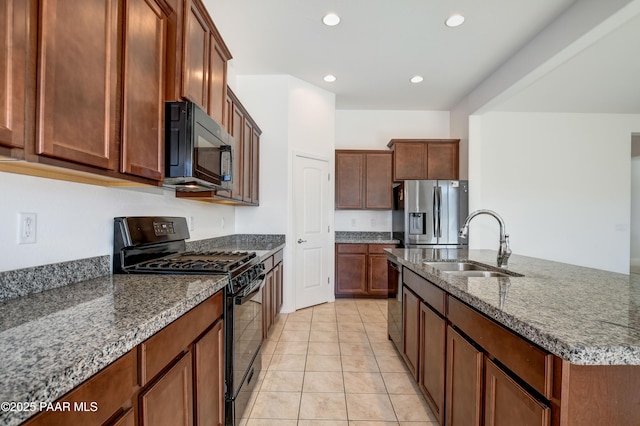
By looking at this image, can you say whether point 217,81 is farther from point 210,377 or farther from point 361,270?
point 361,270

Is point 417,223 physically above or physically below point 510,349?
above

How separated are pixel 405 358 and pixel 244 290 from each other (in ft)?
4.46

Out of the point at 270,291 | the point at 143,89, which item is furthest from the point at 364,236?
the point at 143,89

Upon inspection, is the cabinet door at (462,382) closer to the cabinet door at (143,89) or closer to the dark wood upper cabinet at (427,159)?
the cabinet door at (143,89)

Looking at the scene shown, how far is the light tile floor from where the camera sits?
175 cm

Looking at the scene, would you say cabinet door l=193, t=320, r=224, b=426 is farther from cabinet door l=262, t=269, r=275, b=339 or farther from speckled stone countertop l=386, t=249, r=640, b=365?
speckled stone countertop l=386, t=249, r=640, b=365

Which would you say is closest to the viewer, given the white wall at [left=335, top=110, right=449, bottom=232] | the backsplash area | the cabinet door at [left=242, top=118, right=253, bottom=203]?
the backsplash area

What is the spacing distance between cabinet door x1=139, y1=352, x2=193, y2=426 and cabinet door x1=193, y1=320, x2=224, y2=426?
6 centimetres

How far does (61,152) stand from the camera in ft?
2.92

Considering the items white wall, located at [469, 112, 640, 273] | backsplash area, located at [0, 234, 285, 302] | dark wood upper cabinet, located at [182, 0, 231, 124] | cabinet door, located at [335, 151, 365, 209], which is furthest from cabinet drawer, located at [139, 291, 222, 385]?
white wall, located at [469, 112, 640, 273]

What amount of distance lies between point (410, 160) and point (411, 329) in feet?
9.43

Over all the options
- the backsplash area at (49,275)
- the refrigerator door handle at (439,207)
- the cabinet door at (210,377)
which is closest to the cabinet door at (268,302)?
the cabinet door at (210,377)

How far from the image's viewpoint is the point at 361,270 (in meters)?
4.20

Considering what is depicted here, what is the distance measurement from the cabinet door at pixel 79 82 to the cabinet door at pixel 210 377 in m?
0.82
